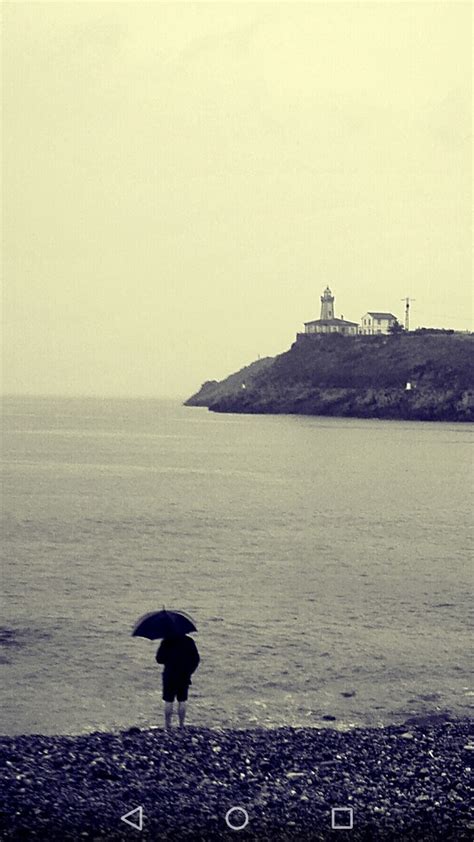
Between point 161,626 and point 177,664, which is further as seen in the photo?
point 177,664

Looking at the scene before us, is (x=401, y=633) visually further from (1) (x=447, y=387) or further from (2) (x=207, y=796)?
(1) (x=447, y=387)

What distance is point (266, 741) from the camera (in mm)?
16969

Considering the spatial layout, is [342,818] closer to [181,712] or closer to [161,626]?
[161,626]

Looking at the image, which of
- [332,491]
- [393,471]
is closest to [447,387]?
[393,471]

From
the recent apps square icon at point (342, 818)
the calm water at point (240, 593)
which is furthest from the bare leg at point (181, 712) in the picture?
the recent apps square icon at point (342, 818)

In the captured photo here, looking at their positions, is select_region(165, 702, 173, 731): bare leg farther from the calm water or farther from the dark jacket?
the calm water

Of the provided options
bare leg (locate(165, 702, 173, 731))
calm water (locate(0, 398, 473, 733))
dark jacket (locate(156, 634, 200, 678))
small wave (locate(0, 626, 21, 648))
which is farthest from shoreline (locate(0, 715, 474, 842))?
small wave (locate(0, 626, 21, 648))

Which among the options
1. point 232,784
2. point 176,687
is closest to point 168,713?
point 176,687

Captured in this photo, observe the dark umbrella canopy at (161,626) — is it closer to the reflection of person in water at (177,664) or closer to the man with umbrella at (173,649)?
the man with umbrella at (173,649)

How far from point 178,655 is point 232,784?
3.15 metres

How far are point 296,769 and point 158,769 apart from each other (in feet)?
6.84

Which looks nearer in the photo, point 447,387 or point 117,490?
point 117,490

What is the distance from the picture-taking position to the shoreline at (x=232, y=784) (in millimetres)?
12969

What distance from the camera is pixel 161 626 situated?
1695 cm
